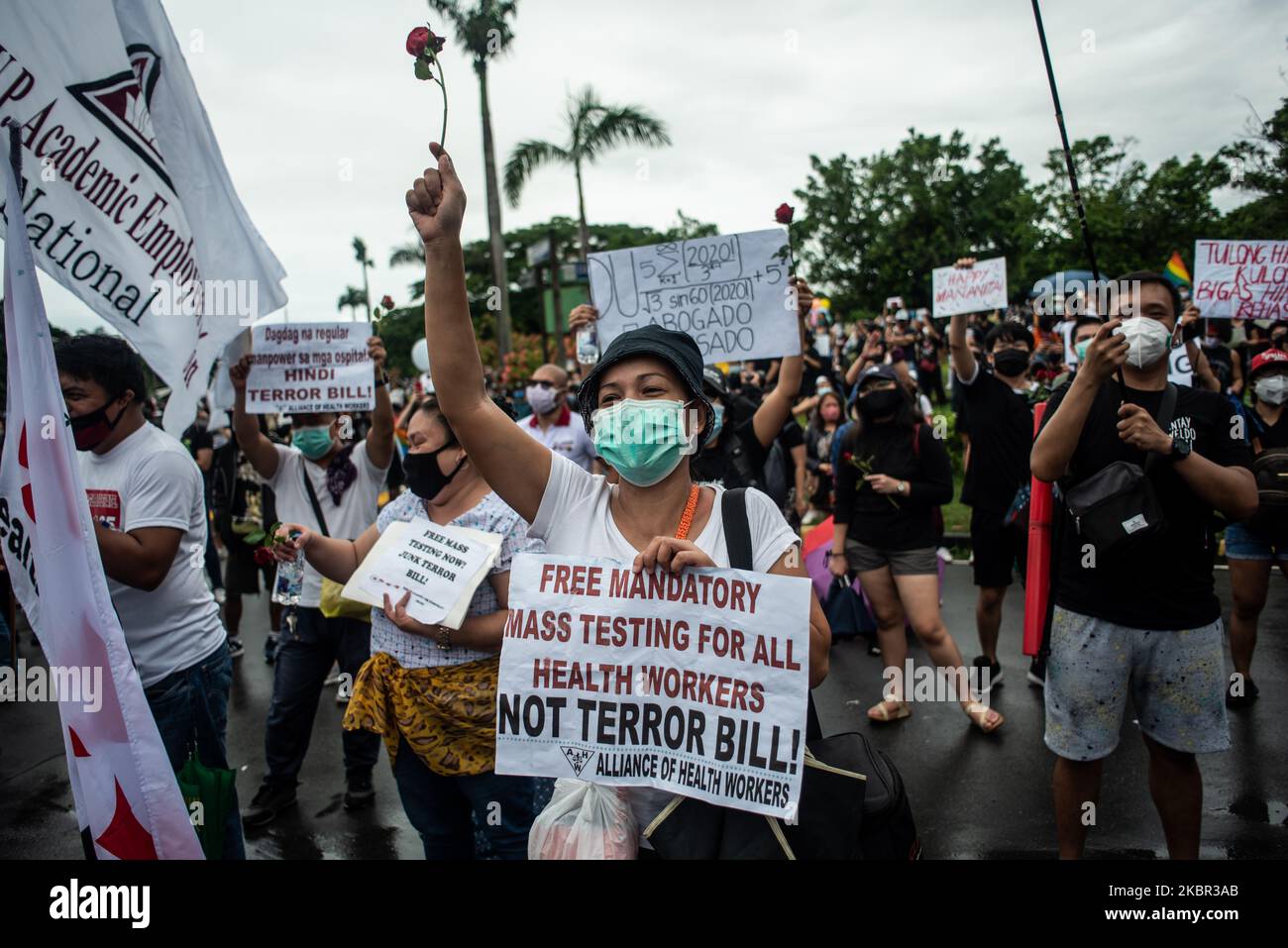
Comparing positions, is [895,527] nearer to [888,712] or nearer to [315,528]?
[888,712]

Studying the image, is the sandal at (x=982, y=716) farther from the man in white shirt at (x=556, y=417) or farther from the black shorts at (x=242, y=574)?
the black shorts at (x=242, y=574)

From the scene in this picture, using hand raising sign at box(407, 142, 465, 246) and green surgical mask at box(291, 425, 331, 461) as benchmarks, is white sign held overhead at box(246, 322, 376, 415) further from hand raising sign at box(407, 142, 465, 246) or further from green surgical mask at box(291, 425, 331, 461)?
hand raising sign at box(407, 142, 465, 246)

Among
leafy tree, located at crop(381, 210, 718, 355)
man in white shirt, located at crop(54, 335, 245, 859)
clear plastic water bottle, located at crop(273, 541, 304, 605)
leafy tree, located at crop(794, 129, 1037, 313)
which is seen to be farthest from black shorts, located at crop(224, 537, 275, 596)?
leafy tree, located at crop(381, 210, 718, 355)

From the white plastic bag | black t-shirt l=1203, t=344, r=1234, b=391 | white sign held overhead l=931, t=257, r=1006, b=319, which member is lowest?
the white plastic bag

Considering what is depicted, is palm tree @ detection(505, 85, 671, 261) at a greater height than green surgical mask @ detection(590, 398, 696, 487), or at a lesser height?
greater

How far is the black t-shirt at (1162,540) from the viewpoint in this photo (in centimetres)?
293

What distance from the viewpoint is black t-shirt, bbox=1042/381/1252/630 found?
2926 millimetres

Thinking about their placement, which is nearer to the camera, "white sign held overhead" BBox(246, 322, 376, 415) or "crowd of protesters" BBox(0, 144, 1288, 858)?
"crowd of protesters" BBox(0, 144, 1288, 858)

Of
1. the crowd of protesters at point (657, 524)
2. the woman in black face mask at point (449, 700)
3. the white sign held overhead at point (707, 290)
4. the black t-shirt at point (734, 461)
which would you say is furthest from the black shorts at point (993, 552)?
the woman in black face mask at point (449, 700)

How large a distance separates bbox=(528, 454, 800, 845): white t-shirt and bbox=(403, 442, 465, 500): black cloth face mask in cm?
101

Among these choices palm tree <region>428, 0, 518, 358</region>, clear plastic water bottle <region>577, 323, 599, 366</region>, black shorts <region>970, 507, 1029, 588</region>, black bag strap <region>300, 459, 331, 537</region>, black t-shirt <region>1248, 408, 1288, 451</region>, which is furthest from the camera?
palm tree <region>428, 0, 518, 358</region>

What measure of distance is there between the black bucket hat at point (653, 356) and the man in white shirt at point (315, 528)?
2607 millimetres

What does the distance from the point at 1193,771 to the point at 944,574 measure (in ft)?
18.0
